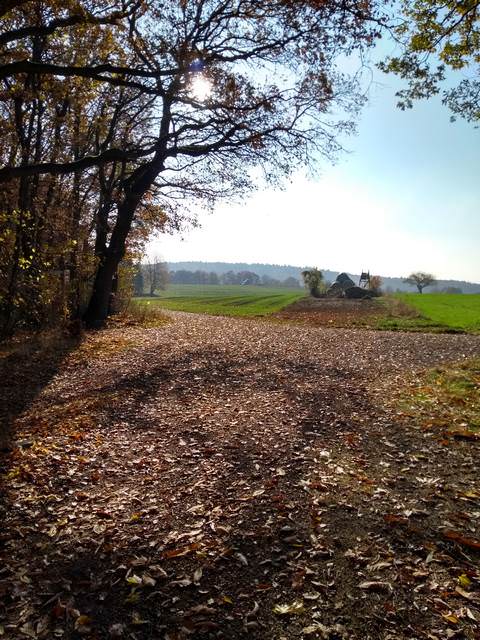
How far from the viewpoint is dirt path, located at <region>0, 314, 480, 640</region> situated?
3682 millimetres

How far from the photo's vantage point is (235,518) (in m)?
5.05

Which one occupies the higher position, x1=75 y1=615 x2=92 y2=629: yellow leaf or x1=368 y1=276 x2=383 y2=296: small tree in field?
x1=368 y1=276 x2=383 y2=296: small tree in field

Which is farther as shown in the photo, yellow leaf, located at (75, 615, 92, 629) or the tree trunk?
the tree trunk

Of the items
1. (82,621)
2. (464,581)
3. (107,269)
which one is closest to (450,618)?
(464,581)

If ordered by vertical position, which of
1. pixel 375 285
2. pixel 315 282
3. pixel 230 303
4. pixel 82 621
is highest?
pixel 315 282

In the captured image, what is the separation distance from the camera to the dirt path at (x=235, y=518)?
3682 millimetres

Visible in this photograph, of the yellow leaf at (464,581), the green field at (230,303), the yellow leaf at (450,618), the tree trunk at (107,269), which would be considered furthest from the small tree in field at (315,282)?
the yellow leaf at (450,618)

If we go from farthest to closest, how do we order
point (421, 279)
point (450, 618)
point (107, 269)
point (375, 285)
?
point (421, 279) < point (375, 285) < point (107, 269) < point (450, 618)

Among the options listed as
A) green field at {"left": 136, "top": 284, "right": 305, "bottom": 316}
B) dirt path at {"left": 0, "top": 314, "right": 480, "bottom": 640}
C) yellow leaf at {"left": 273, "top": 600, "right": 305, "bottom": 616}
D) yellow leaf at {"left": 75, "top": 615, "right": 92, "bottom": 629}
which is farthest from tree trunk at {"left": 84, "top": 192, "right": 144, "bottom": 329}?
yellow leaf at {"left": 273, "top": 600, "right": 305, "bottom": 616}

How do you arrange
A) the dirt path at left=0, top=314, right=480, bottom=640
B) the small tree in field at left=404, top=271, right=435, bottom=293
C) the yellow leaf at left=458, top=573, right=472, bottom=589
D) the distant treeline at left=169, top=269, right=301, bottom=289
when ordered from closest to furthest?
the dirt path at left=0, top=314, right=480, bottom=640 < the yellow leaf at left=458, top=573, right=472, bottom=589 < the small tree in field at left=404, top=271, right=435, bottom=293 < the distant treeline at left=169, top=269, right=301, bottom=289

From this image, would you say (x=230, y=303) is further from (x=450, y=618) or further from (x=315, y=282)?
(x=450, y=618)

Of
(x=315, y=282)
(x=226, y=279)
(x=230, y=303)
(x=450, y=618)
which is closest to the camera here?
(x=450, y=618)

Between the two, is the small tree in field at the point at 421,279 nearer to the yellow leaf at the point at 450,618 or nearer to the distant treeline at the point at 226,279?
the distant treeline at the point at 226,279

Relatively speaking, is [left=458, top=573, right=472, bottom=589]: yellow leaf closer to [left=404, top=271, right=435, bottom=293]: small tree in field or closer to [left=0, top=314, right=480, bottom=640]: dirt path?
[left=0, top=314, right=480, bottom=640]: dirt path
